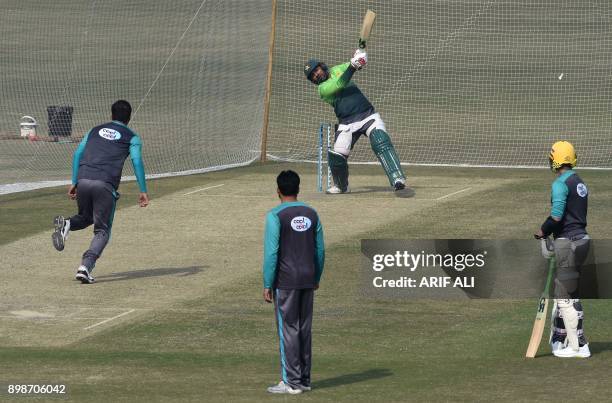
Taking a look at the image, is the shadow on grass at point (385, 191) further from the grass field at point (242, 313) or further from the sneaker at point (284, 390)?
the sneaker at point (284, 390)

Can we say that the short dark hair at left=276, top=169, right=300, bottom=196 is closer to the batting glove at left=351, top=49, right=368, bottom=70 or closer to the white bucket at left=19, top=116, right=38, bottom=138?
the batting glove at left=351, top=49, right=368, bottom=70

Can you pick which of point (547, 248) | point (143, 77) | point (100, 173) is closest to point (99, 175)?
point (100, 173)

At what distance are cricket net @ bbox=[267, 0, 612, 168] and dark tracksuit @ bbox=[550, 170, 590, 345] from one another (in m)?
15.3

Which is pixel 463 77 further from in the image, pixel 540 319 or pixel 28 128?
pixel 540 319

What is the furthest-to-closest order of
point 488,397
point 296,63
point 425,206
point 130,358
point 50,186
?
point 296,63
point 50,186
point 425,206
point 130,358
point 488,397

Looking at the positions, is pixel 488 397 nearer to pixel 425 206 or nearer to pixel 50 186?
pixel 425 206

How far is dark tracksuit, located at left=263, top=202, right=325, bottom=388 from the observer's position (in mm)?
11375

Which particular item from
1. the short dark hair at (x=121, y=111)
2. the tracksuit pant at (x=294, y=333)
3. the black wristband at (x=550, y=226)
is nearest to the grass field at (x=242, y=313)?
the tracksuit pant at (x=294, y=333)

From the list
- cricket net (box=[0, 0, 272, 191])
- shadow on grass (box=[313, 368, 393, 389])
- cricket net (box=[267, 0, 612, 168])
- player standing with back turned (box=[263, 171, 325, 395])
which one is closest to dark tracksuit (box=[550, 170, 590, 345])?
shadow on grass (box=[313, 368, 393, 389])

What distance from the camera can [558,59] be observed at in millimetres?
42688

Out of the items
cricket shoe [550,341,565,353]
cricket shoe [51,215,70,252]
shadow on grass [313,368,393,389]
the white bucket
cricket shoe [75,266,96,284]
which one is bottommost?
shadow on grass [313,368,393,389]

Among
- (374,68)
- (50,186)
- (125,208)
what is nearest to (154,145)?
(50,186)

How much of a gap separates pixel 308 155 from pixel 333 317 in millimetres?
14543

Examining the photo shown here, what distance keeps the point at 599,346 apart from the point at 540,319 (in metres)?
0.92
